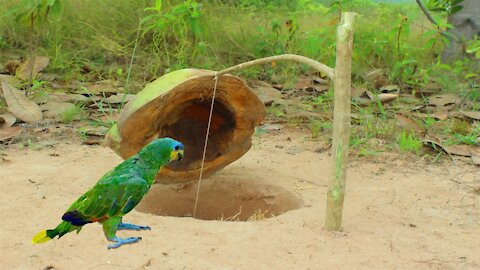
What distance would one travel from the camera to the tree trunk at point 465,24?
5.92 metres

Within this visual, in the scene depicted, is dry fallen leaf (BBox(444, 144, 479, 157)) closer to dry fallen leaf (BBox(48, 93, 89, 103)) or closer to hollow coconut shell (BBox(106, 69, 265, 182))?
hollow coconut shell (BBox(106, 69, 265, 182))

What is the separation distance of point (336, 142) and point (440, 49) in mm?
4264

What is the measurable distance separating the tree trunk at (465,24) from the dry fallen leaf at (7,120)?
3.92 metres

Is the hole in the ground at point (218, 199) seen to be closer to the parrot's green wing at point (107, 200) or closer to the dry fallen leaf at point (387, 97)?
the parrot's green wing at point (107, 200)

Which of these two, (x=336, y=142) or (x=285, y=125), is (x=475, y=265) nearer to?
(x=336, y=142)

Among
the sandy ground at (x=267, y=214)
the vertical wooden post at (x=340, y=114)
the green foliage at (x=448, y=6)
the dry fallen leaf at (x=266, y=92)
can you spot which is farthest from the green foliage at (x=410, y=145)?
the green foliage at (x=448, y=6)

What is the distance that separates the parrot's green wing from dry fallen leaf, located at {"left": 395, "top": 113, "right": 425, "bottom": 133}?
2718 mm

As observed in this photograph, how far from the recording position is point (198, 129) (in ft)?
11.2

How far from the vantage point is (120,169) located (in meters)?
2.00

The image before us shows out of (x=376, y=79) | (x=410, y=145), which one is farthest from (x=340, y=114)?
(x=376, y=79)

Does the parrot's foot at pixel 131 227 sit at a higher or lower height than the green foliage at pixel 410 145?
lower

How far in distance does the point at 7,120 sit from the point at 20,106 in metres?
0.22

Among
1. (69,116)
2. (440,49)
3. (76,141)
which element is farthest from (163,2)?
(440,49)

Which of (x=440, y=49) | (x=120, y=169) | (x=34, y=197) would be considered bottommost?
(x=34, y=197)
